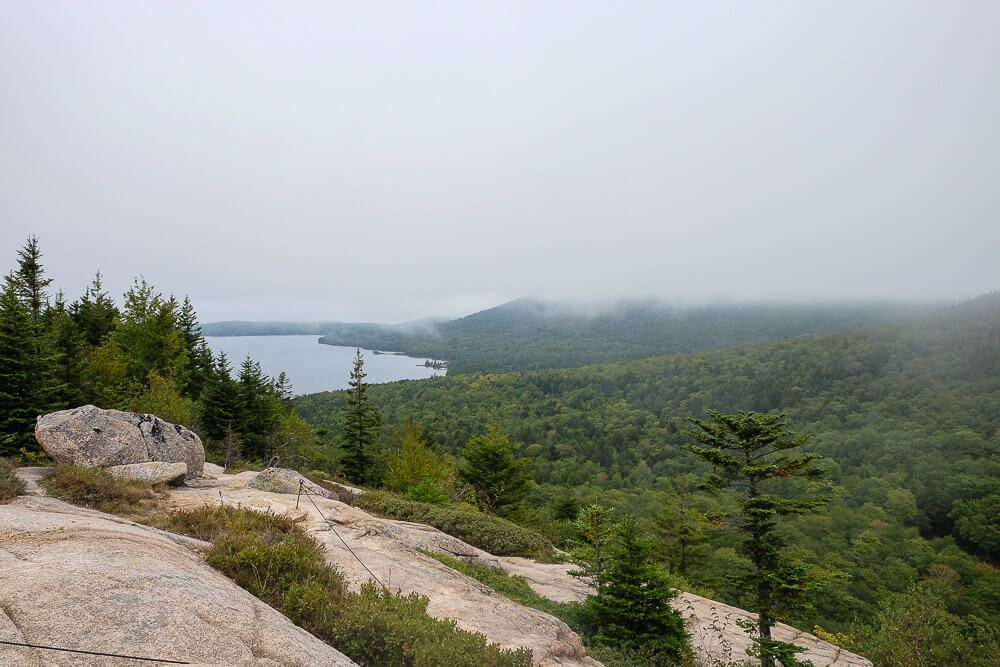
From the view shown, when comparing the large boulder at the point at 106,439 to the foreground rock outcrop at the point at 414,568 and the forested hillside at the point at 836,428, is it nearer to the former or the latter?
the foreground rock outcrop at the point at 414,568

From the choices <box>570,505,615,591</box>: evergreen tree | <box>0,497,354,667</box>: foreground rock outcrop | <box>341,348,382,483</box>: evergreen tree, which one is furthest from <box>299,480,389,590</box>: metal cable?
<box>341,348,382,483</box>: evergreen tree

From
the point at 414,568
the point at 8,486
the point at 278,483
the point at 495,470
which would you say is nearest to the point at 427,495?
the point at 278,483

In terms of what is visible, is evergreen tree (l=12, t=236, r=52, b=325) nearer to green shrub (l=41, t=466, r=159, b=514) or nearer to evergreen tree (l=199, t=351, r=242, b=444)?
evergreen tree (l=199, t=351, r=242, b=444)

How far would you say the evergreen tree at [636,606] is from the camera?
358 inches

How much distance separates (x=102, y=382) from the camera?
22.4 m

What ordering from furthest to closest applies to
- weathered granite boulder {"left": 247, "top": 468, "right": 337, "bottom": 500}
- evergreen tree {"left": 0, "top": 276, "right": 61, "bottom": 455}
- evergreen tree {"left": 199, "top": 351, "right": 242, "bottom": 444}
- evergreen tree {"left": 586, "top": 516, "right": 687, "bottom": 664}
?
1. evergreen tree {"left": 199, "top": 351, "right": 242, "bottom": 444}
2. evergreen tree {"left": 0, "top": 276, "right": 61, "bottom": 455}
3. weathered granite boulder {"left": 247, "top": 468, "right": 337, "bottom": 500}
4. evergreen tree {"left": 586, "top": 516, "right": 687, "bottom": 664}

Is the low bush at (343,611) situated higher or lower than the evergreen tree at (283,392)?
higher

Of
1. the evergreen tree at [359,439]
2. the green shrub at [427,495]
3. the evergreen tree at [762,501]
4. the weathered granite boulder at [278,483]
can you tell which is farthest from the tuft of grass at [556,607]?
the evergreen tree at [359,439]

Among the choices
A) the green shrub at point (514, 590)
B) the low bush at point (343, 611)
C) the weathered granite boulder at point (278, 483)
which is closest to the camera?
the low bush at point (343, 611)

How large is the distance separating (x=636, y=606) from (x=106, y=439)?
12.9 m

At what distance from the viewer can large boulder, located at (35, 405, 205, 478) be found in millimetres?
10000

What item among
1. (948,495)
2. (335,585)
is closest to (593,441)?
(948,495)

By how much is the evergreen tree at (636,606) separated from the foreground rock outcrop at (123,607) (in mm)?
6996

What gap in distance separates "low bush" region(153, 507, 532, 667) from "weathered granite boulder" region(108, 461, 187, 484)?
4.67 meters
